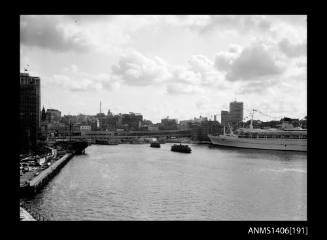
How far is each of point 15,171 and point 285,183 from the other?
38.7ft

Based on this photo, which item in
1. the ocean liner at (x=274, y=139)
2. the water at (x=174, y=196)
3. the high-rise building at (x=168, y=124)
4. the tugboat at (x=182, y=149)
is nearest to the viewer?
the water at (x=174, y=196)

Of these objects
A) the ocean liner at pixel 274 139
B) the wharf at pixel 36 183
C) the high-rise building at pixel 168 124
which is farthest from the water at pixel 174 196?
the high-rise building at pixel 168 124

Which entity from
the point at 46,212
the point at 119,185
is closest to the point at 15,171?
the point at 46,212

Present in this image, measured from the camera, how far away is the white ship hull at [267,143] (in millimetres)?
31531

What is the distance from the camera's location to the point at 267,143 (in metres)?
33.9

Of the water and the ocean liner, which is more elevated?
the ocean liner

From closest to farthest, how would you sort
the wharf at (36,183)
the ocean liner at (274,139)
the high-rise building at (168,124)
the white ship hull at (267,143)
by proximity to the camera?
the wharf at (36,183)
the white ship hull at (267,143)
the ocean liner at (274,139)
the high-rise building at (168,124)

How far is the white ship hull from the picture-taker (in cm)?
3153

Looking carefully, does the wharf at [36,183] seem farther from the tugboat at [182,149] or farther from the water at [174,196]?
the tugboat at [182,149]

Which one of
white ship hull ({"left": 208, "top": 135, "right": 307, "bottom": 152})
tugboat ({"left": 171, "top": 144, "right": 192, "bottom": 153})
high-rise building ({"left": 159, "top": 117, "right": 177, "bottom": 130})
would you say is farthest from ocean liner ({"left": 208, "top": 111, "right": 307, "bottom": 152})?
high-rise building ({"left": 159, "top": 117, "right": 177, "bottom": 130})

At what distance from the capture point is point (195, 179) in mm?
13664

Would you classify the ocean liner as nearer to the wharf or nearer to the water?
the water

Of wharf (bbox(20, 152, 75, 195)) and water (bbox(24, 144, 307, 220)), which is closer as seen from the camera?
water (bbox(24, 144, 307, 220))
